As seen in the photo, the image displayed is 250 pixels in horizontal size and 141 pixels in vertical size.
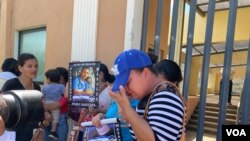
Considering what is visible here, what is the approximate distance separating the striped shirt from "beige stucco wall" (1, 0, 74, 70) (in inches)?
114

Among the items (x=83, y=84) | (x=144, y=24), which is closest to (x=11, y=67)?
(x=83, y=84)

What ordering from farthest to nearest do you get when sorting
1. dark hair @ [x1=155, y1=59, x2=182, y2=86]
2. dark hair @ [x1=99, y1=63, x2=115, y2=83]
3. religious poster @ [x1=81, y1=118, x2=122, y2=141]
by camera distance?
1. dark hair @ [x1=99, y1=63, x2=115, y2=83]
2. dark hair @ [x1=155, y1=59, x2=182, y2=86]
3. religious poster @ [x1=81, y1=118, x2=122, y2=141]

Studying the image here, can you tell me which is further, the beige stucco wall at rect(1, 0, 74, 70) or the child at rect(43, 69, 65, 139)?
the beige stucco wall at rect(1, 0, 74, 70)

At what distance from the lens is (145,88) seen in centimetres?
169

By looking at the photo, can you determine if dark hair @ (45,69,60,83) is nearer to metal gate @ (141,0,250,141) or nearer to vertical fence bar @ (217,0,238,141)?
metal gate @ (141,0,250,141)

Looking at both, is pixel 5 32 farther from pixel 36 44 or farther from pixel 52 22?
pixel 52 22

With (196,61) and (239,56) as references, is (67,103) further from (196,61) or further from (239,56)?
(239,56)

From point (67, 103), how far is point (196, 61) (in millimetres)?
11616

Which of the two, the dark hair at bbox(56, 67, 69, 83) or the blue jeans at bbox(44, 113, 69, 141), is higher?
the dark hair at bbox(56, 67, 69, 83)

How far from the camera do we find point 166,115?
157cm

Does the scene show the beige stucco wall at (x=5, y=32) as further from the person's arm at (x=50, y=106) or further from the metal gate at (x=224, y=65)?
the metal gate at (x=224, y=65)

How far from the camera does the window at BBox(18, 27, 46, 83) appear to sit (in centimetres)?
507

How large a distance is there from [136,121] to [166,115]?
142 millimetres

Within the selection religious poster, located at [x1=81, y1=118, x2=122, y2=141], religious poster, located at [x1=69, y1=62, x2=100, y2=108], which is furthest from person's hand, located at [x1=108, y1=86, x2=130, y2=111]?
religious poster, located at [x1=69, y1=62, x2=100, y2=108]
